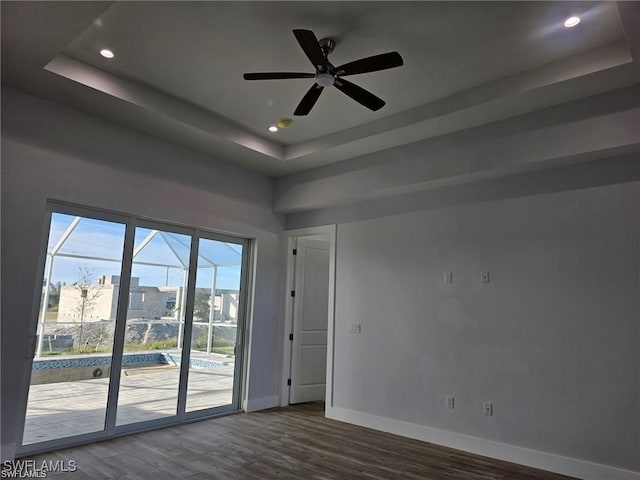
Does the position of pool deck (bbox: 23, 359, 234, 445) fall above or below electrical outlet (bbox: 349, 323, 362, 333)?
below

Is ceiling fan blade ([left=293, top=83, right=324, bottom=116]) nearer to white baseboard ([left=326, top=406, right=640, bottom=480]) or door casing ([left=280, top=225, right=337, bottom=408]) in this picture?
door casing ([left=280, top=225, right=337, bottom=408])

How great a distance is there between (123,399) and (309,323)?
105 inches

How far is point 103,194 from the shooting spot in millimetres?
4141

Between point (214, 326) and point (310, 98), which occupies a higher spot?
point (310, 98)

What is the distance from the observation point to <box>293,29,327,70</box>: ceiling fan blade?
249cm

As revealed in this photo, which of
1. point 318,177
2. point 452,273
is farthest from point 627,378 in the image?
point 318,177

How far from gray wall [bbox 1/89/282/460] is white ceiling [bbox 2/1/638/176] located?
0.78 feet

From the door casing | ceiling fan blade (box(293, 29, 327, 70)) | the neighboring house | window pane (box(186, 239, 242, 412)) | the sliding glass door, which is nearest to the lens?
ceiling fan blade (box(293, 29, 327, 70))

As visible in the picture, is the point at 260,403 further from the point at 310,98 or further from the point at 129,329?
the point at 310,98

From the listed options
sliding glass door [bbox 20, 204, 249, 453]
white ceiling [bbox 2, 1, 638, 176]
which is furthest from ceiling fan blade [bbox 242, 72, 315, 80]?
sliding glass door [bbox 20, 204, 249, 453]

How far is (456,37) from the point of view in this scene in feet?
10.0

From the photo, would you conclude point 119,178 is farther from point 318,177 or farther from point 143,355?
point 318,177

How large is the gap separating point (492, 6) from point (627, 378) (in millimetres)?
3042

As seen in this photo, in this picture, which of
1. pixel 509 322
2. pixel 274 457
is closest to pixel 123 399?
pixel 274 457
